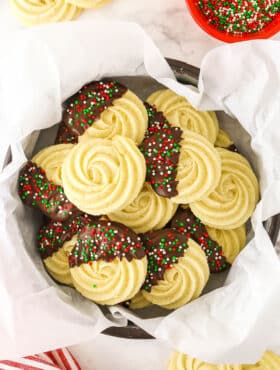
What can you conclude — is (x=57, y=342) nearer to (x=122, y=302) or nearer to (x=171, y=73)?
(x=122, y=302)

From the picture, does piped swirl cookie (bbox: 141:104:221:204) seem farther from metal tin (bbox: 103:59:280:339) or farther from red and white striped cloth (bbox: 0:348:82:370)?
red and white striped cloth (bbox: 0:348:82:370)

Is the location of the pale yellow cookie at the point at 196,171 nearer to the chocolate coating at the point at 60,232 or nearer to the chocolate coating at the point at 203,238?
the chocolate coating at the point at 203,238

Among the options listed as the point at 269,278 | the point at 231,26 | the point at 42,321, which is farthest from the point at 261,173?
the point at 42,321

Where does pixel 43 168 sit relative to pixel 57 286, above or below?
above

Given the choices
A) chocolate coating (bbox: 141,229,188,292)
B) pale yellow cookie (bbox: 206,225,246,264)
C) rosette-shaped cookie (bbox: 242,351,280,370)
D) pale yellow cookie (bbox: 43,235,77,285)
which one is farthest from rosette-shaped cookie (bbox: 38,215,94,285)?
rosette-shaped cookie (bbox: 242,351,280,370)

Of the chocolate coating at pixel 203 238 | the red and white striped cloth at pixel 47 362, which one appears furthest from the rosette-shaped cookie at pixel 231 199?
the red and white striped cloth at pixel 47 362
